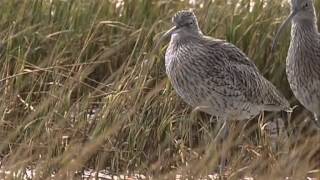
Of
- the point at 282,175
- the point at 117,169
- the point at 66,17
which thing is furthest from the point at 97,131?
the point at 66,17

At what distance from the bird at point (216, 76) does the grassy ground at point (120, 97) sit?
0.14 metres

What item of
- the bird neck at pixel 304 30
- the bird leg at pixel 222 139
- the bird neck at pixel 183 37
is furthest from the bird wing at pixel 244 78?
the bird neck at pixel 304 30

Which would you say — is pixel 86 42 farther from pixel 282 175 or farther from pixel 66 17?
pixel 282 175

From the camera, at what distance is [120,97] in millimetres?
6203

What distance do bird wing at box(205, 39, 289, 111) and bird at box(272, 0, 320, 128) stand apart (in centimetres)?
15

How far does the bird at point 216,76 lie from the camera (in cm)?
671

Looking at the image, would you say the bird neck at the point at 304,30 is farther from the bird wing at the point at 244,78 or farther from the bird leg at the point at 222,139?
the bird leg at the point at 222,139

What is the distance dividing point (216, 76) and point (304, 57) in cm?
65

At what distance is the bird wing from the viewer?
270 inches

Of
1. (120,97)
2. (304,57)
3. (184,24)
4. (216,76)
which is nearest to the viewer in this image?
(120,97)

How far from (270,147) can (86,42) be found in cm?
155

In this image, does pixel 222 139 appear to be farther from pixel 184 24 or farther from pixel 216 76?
pixel 184 24

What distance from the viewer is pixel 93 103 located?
6.54m

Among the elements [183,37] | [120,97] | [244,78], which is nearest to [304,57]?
[244,78]
